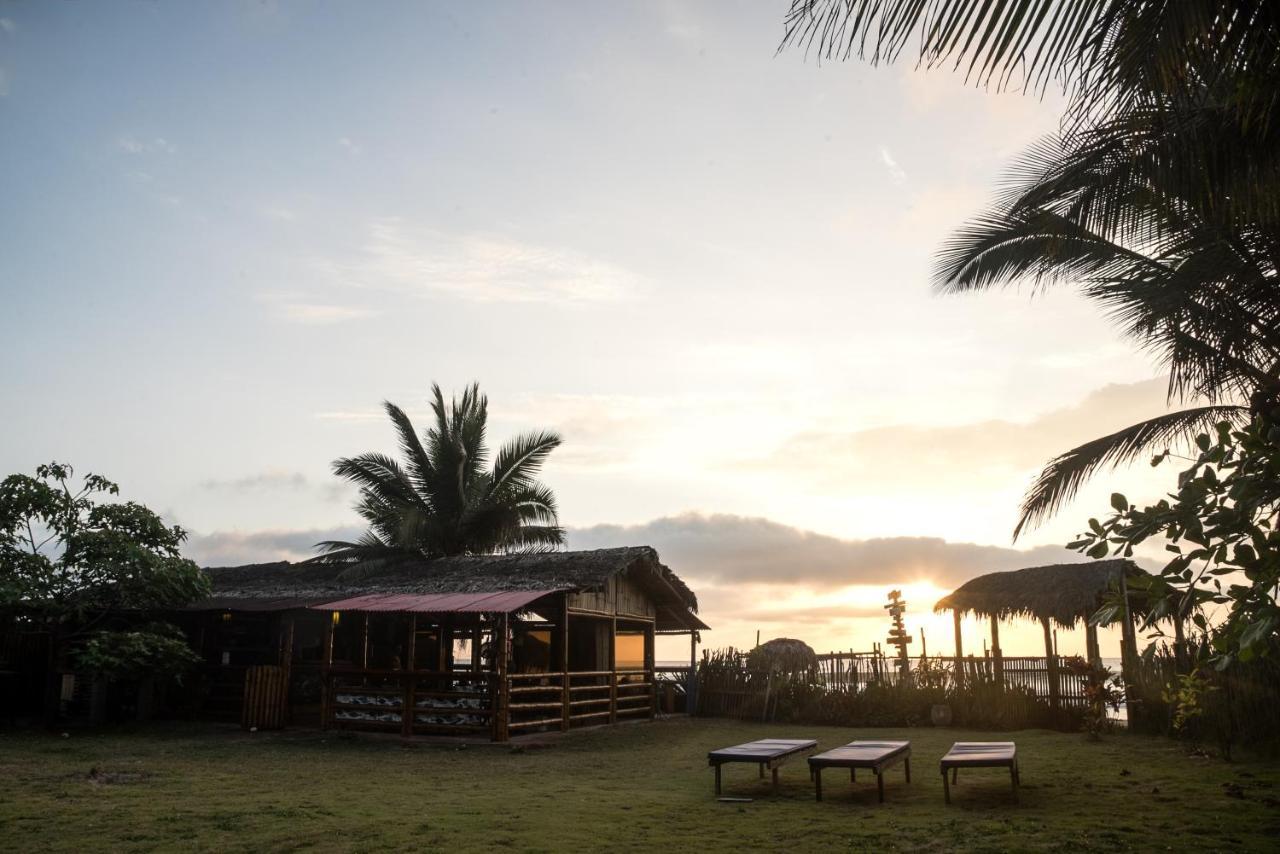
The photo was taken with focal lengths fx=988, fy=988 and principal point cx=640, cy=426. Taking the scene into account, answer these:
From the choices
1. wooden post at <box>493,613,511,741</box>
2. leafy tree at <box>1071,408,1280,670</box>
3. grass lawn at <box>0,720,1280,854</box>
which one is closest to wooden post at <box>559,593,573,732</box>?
wooden post at <box>493,613,511,741</box>

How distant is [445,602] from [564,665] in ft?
8.59

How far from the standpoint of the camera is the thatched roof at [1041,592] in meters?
19.1

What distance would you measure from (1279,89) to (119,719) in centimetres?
2101

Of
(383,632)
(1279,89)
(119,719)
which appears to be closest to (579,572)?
(383,632)

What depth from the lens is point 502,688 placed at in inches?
640

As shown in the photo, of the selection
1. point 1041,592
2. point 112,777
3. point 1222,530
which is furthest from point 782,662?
point 1222,530

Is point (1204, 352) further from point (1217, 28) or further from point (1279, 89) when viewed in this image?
point (1217, 28)

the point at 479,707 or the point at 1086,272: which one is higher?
the point at 1086,272

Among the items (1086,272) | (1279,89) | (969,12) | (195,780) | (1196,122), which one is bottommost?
(195,780)

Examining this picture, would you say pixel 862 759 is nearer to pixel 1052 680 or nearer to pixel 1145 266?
pixel 1145 266

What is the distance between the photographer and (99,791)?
1024 cm

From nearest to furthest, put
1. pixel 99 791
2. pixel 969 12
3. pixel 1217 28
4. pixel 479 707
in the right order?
1. pixel 969 12
2. pixel 1217 28
3. pixel 99 791
4. pixel 479 707

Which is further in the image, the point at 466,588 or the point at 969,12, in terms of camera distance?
the point at 466,588

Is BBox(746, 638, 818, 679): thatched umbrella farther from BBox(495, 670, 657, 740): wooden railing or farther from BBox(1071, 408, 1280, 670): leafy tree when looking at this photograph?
BBox(1071, 408, 1280, 670): leafy tree
